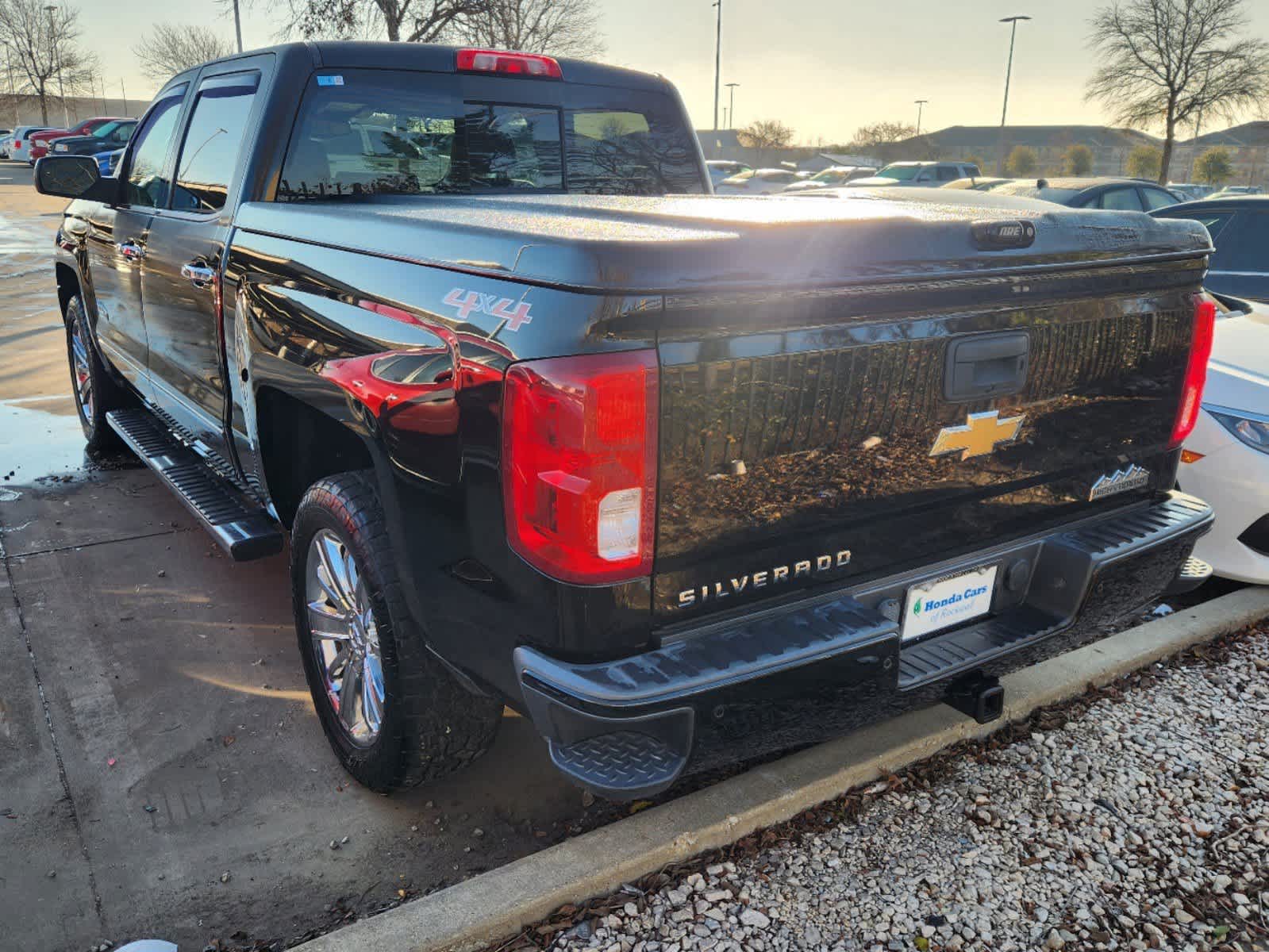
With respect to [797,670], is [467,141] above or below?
above

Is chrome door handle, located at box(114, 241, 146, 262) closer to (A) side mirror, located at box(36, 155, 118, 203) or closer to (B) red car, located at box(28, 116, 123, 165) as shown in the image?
(A) side mirror, located at box(36, 155, 118, 203)

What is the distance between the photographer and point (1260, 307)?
5.59m

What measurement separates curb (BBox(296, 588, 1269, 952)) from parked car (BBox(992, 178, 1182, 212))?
9392 millimetres

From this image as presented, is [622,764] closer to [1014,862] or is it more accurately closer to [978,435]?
[978,435]

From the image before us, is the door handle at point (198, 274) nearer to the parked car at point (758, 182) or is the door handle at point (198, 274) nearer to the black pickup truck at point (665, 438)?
the black pickup truck at point (665, 438)

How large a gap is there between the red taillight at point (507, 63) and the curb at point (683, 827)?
261 cm

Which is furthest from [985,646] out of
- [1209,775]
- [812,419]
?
[1209,775]

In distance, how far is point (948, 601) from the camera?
2.43 meters

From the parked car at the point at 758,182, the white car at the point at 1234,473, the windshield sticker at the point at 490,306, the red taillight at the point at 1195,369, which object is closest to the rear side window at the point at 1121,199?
the white car at the point at 1234,473

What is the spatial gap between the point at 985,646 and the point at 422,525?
1417 mm

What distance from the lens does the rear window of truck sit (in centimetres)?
335

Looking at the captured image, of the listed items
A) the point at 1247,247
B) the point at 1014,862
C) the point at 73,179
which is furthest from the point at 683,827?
the point at 1247,247

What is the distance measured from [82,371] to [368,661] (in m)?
4.29

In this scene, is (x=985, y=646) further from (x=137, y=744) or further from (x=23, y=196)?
(x=23, y=196)
